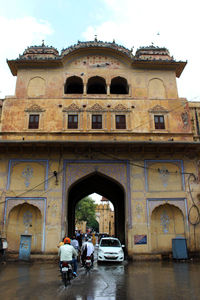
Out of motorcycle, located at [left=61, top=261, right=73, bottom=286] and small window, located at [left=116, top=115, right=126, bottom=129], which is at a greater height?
small window, located at [left=116, top=115, right=126, bottom=129]

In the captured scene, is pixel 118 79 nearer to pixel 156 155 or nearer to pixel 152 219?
pixel 156 155

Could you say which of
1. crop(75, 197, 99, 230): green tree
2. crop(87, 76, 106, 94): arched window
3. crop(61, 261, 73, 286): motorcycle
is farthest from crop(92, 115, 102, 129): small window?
crop(75, 197, 99, 230): green tree

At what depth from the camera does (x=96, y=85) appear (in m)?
19.0

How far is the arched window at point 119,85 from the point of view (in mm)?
17722

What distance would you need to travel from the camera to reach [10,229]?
1403 cm

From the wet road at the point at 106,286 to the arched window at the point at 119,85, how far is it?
12267mm

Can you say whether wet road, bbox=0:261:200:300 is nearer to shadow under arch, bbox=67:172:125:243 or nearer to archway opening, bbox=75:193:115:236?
shadow under arch, bbox=67:172:125:243

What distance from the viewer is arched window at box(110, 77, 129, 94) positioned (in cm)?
1772

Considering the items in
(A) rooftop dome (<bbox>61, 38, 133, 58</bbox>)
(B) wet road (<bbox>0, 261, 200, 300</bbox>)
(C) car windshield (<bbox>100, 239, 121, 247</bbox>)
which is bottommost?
(B) wet road (<bbox>0, 261, 200, 300</bbox>)

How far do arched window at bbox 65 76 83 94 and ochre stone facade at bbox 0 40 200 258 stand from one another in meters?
0.27

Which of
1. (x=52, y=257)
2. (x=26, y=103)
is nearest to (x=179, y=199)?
(x=52, y=257)

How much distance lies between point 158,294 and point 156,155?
967cm

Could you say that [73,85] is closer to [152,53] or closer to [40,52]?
[40,52]

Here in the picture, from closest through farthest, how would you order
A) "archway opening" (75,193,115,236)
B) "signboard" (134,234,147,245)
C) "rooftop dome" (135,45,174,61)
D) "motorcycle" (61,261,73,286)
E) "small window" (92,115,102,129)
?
"motorcycle" (61,261,73,286)
"signboard" (134,234,147,245)
"small window" (92,115,102,129)
"rooftop dome" (135,45,174,61)
"archway opening" (75,193,115,236)
